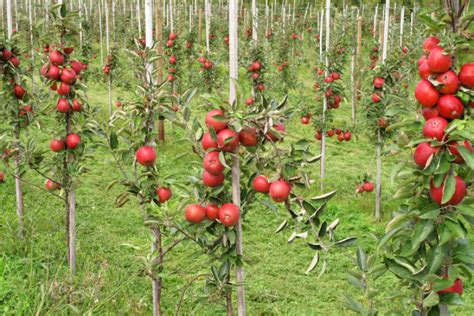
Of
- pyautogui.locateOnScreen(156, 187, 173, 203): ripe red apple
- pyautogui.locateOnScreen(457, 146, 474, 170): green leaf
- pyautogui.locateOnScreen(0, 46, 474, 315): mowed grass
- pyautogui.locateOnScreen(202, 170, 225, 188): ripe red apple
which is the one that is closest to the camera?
pyautogui.locateOnScreen(457, 146, 474, 170): green leaf

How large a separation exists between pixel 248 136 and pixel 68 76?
2.08 metres

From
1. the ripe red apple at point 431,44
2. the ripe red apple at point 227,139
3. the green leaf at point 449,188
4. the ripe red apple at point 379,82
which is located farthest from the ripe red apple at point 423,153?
the ripe red apple at point 379,82

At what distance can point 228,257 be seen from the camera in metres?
2.24

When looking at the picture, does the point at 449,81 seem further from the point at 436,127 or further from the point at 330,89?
the point at 330,89

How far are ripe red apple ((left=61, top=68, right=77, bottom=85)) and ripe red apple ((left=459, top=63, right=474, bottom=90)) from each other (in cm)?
275

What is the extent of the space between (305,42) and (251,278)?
782 inches

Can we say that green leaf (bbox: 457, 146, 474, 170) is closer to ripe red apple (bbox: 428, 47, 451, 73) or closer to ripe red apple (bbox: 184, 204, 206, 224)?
ripe red apple (bbox: 428, 47, 451, 73)

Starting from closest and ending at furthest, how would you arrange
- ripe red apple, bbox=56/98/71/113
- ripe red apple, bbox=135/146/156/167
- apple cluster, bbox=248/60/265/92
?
ripe red apple, bbox=135/146/156/167 < ripe red apple, bbox=56/98/71/113 < apple cluster, bbox=248/60/265/92

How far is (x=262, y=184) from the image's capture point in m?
2.06

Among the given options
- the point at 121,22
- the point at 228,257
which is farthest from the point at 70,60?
the point at 121,22

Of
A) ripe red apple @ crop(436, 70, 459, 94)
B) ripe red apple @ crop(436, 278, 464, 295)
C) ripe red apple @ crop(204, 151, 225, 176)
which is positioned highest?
ripe red apple @ crop(436, 70, 459, 94)

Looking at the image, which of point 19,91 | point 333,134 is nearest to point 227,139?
point 19,91

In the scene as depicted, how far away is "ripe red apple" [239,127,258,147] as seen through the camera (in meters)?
2.03

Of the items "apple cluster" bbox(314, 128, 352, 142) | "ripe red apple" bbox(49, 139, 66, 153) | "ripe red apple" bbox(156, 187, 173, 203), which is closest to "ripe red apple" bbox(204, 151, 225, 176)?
"ripe red apple" bbox(156, 187, 173, 203)
